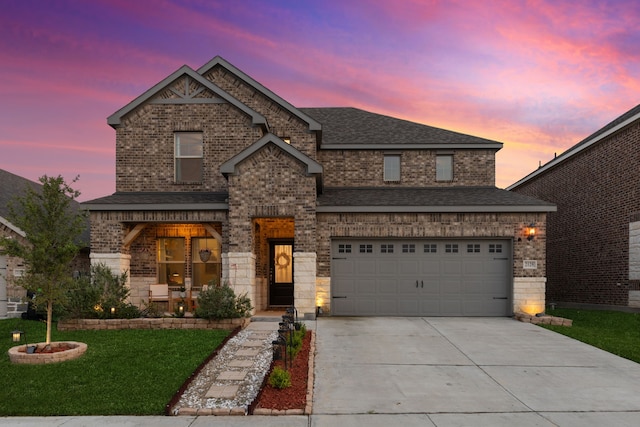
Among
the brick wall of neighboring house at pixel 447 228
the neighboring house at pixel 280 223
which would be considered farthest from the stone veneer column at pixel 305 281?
the brick wall of neighboring house at pixel 447 228

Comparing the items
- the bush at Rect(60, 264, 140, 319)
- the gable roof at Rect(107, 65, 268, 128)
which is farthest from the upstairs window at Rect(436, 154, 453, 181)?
the bush at Rect(60, 264, 140, 319)

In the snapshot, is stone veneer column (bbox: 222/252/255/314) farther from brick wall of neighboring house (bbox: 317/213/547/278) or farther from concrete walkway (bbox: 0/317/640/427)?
concrete walkway (bbox: 0/317/640/427)

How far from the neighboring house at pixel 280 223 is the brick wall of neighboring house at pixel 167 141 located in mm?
37

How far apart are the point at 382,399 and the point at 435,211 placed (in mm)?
8601

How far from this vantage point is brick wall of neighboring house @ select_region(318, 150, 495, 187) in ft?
57.8

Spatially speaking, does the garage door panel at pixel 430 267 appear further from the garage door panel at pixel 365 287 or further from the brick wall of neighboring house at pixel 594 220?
the brick wall of neighboring house at pixel 594 220

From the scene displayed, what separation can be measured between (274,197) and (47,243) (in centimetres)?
642

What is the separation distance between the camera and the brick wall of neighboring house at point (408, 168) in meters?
17.6

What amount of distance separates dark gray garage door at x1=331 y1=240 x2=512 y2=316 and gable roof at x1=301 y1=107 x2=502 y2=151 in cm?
449

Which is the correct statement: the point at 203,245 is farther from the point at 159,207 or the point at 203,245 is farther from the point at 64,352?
the point at 64,352

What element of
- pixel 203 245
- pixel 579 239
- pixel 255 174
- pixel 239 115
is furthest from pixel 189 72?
pixel 579 239

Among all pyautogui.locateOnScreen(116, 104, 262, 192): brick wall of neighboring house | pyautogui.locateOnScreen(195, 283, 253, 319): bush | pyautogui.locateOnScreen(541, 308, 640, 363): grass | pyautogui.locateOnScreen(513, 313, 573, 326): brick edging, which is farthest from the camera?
A: pyautogui.locateOnScreen(116, 104, 262, 192): brick wall of neighboring house

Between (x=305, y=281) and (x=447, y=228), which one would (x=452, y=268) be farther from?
(x=305, y=281)

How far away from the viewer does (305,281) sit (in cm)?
1398
